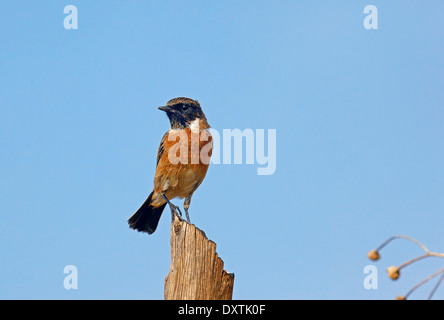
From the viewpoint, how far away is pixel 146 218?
8.29 metres

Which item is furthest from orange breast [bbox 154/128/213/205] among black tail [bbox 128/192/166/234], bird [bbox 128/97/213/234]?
black tail [bbox 128/192/166/234]

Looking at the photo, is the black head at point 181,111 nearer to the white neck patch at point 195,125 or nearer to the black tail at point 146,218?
the white neck patch at point 195,125

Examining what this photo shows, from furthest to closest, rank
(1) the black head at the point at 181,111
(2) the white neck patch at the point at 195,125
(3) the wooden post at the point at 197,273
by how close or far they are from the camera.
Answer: (1) the black head at the point at 181,111, (2) the white neck patch at the point at 195,125, (3) the wooden post at the point at 197,273

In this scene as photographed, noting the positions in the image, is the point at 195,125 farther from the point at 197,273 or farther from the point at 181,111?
the point at 197,273

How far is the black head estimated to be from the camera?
829cm

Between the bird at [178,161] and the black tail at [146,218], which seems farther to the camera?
the black tail at [146,218]

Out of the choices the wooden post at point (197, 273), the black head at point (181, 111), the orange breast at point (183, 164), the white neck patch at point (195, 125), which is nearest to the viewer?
the wooden post at point (197, 273)

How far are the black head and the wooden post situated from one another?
12.0 ft

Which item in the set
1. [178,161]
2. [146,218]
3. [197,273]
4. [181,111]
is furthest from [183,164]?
[197,273]

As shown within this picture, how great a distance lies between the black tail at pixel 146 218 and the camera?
8227mm

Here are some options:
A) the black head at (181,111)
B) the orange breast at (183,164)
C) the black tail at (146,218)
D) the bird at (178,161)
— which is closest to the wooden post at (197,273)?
the bird at (178,161)
